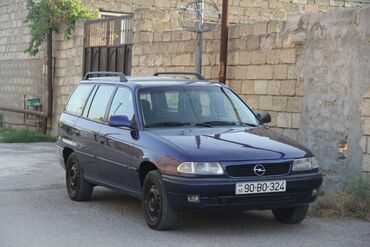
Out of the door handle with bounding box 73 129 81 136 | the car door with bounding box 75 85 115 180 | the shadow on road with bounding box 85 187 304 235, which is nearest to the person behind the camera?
the shadow on road with bounding box 85 187 304 235

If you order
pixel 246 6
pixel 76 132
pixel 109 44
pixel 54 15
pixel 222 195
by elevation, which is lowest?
pixel 222 195

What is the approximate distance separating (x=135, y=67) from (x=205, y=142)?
27.5ft

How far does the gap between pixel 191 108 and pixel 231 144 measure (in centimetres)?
108

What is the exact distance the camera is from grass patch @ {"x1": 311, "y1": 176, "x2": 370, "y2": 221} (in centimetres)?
838

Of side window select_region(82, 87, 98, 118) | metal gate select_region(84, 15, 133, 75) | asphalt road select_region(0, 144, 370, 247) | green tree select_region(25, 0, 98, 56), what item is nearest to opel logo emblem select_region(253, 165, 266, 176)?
asphalt road select_region(0, 144, 370, 247)

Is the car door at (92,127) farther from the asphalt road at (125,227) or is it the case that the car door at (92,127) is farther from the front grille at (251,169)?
the front grille at (251,169)

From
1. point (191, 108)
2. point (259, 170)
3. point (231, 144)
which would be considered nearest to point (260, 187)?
point (259, 170)

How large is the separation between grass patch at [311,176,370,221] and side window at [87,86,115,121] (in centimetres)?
286

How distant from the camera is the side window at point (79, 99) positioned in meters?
9.65

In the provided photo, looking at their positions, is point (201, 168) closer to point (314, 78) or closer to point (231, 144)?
point (231, 144)

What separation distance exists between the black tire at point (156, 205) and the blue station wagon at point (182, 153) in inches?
0.4

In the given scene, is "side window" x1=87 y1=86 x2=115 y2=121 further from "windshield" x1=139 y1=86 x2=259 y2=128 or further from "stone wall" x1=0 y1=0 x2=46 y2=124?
"stone wall" x1=0 y1=0 x2=46 y2=124

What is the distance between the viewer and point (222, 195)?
6.95 meters

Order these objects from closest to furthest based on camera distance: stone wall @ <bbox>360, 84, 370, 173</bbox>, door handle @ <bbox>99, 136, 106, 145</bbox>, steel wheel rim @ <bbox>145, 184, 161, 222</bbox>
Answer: steel wheel rim @ <bbox>145, 184, 161, 222</bbox>
door handle @ <bbox>99, 136, 106, 145</bbox>
stone wall @ <bbox>360, 84, 370, 173</bbox>
